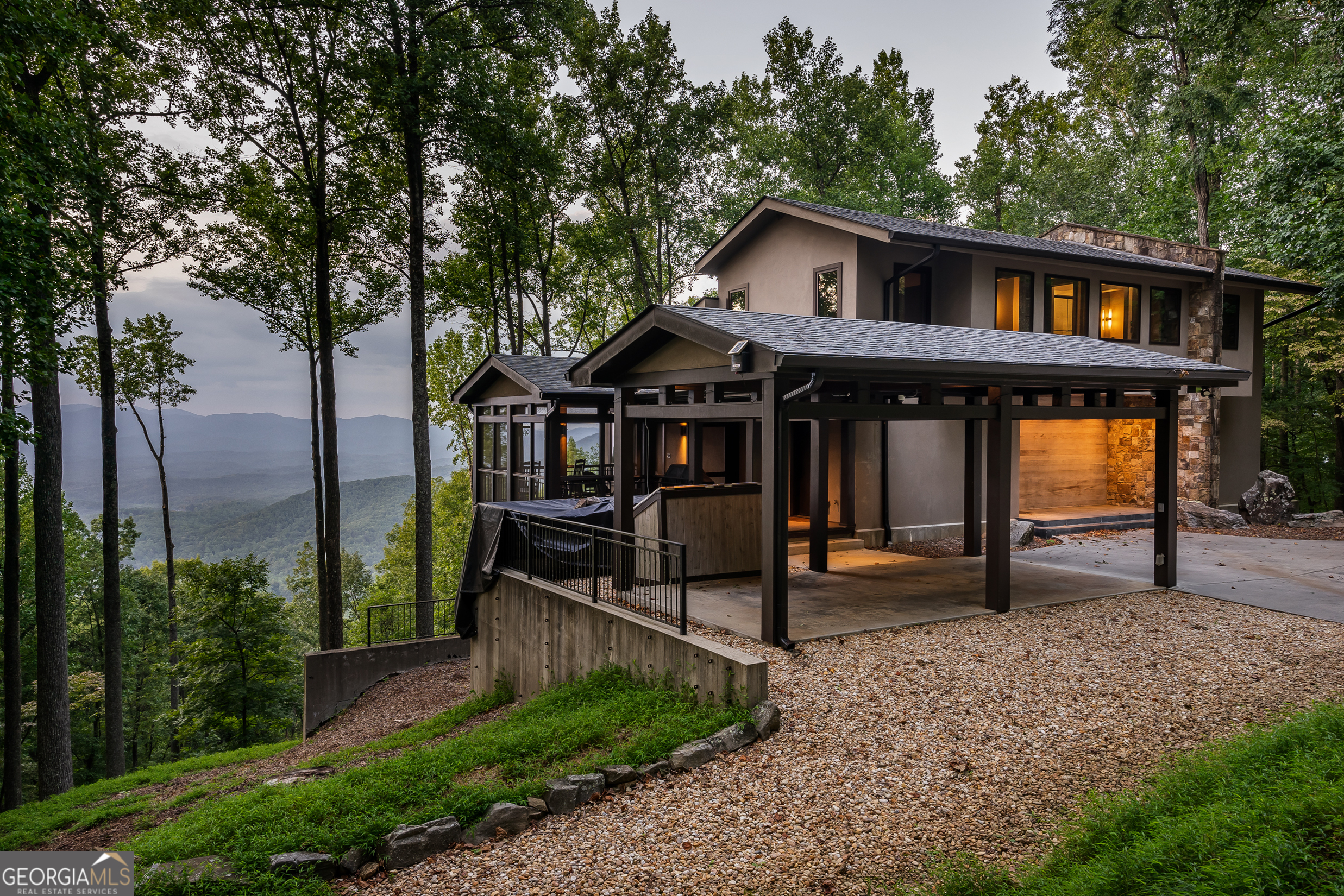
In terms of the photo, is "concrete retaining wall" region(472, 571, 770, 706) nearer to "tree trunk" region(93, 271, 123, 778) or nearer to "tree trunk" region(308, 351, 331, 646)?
"tree trunk" region(308, 351, 331, 646)

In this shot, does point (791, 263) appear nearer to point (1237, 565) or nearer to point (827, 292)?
point (827, 292)

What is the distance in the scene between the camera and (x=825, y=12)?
27.4m

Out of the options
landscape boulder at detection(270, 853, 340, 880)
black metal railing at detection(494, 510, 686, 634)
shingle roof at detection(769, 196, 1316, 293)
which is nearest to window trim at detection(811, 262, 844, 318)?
shingle roof at detection(769, 196, 1316, 293)

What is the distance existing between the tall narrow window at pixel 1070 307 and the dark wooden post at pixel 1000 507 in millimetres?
7963

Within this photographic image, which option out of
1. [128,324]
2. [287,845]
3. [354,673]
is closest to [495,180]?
[128,324]

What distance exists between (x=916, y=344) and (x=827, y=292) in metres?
6.33

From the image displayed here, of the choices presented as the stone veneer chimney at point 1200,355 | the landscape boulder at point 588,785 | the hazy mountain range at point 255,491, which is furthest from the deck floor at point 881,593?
the hazy mountain range at point 255,491

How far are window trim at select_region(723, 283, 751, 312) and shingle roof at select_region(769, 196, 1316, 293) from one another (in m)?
2.37

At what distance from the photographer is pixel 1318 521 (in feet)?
53.4

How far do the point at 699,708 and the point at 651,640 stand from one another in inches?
40.5

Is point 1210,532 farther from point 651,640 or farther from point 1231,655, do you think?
point 651,640

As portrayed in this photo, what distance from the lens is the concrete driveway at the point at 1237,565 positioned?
8898mm

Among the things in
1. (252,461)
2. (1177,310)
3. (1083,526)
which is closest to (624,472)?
(1083,526)

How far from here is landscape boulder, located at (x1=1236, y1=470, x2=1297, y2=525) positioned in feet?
55.1
